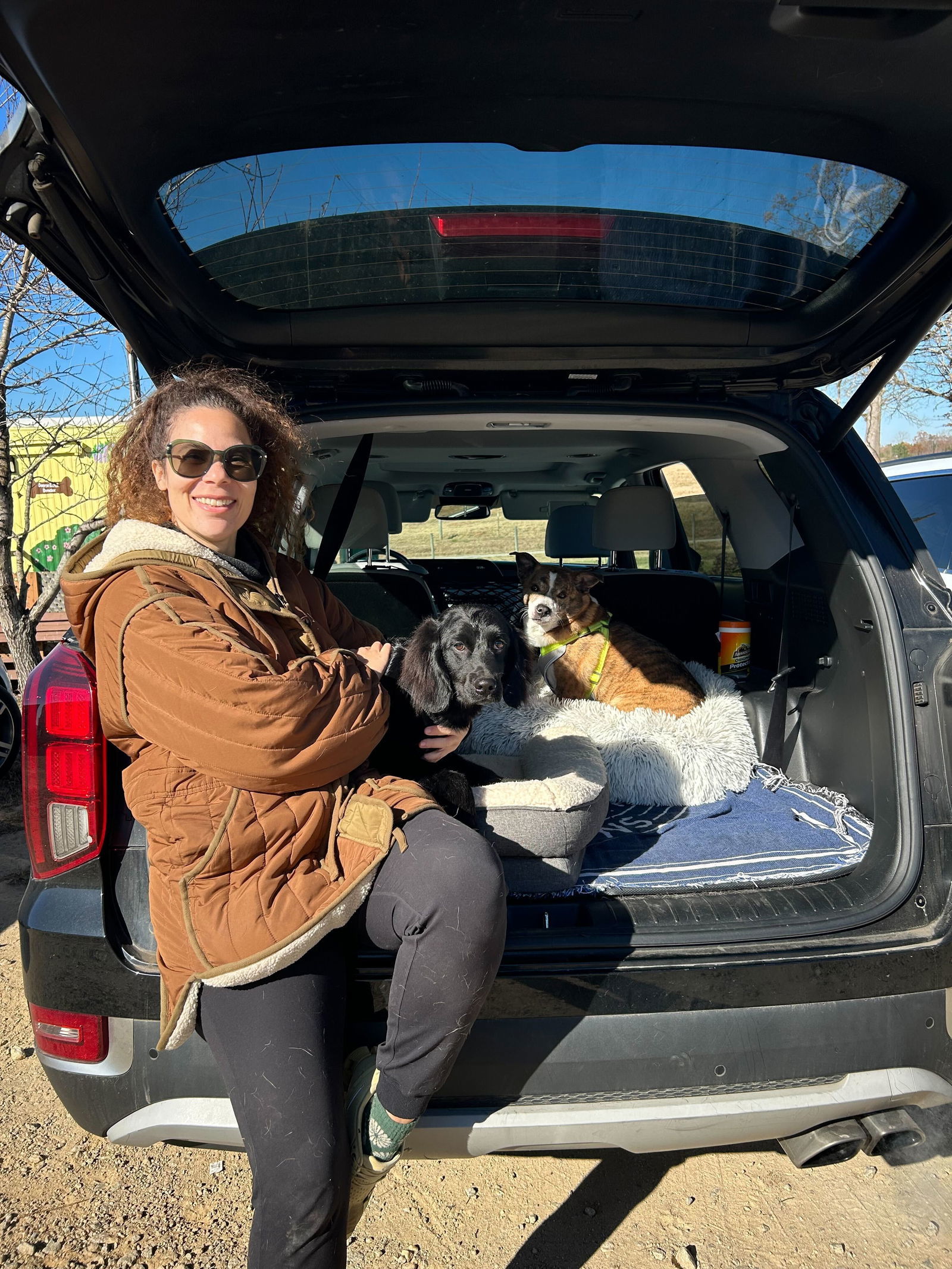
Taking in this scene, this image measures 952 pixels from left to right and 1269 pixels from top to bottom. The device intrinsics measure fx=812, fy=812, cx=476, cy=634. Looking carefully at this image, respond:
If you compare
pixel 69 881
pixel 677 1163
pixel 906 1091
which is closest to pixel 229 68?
pixel 69 881

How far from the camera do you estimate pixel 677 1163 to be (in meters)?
2.23

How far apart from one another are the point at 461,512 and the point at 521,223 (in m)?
3.77

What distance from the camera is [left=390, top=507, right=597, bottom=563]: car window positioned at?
5570 mm

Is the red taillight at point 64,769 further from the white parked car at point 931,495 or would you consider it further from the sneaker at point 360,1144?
the white parked car at point 931,495

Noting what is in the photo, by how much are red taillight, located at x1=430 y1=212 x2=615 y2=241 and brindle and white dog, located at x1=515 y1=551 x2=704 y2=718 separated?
7.48ft

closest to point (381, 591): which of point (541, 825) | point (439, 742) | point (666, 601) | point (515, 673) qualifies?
point (515, 673)

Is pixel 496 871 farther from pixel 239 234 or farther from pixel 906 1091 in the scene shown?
pixel 239 234

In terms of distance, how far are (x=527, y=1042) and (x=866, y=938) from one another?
2.61 ft

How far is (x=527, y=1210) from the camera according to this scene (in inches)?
80.9

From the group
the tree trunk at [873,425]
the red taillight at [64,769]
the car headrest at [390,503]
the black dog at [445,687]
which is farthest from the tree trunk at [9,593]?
the tree trunk at [873,425]

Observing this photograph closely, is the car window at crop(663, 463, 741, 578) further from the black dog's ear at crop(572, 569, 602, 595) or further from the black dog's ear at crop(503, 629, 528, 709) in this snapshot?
the black dog's ear at crop(503, 629, 528, 709)

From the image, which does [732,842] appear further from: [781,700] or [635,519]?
[635,519]

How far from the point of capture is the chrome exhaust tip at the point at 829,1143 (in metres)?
1.84

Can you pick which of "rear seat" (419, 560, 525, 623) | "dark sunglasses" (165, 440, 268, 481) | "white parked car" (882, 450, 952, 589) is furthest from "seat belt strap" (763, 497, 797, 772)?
"white parked car" (882, 450, 952, 589)
